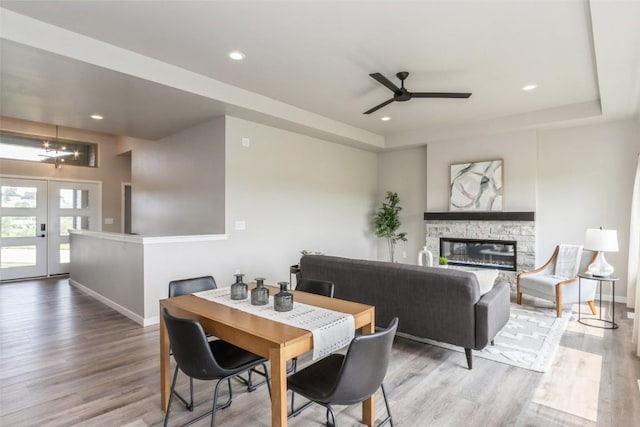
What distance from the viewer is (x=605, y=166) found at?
5070mm

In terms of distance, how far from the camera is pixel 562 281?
14.3 feet

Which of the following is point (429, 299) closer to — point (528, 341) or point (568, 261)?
point (528, 341)

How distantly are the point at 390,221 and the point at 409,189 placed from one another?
0.80 metres

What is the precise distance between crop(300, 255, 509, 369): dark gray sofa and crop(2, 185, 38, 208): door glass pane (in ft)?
22.4

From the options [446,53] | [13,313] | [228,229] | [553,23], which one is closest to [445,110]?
[446,53]

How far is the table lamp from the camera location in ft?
12.6

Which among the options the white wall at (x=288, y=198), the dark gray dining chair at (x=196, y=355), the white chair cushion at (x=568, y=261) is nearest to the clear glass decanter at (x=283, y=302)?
the dark gray dining chair at (x=196, y=355)

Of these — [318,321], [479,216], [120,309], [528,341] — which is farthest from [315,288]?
[479,216]

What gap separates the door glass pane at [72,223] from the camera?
7.25m

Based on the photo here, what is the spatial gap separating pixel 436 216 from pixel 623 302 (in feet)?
9.68

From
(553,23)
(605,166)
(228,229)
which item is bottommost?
(228,229)

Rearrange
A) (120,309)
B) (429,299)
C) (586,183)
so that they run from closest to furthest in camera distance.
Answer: (429,299), (120,309), (586,183)

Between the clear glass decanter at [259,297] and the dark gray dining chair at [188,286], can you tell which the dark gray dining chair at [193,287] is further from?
the clear glass decanter at [259,297]

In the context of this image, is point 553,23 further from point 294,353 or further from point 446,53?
point 294,353
